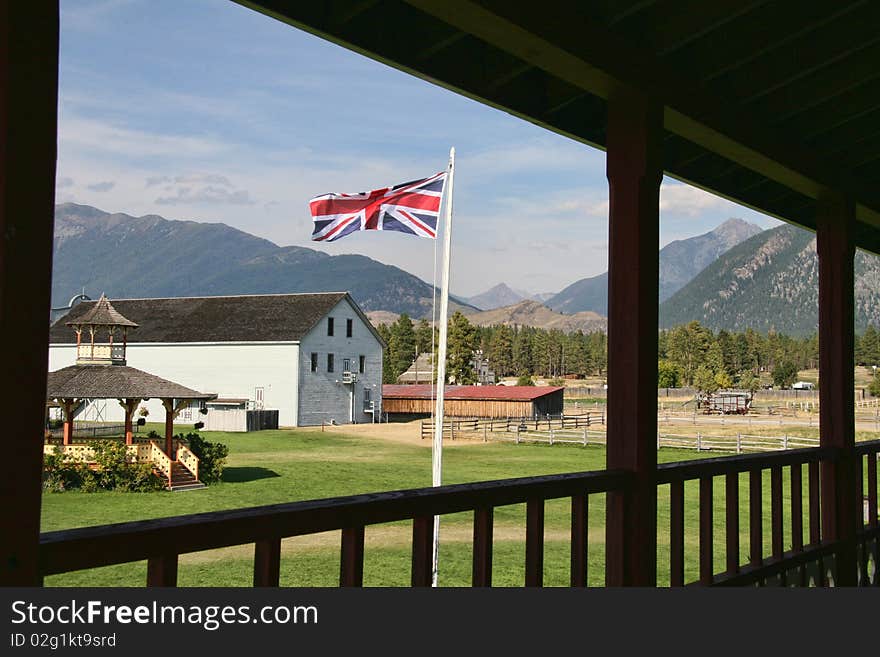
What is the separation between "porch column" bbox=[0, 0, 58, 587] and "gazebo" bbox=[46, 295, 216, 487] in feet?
60.2

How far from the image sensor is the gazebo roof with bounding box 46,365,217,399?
1962cm

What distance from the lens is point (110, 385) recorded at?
20109 mm

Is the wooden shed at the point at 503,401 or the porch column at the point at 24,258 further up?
the porch column at the point at 24,258

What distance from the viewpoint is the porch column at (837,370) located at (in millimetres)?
4695

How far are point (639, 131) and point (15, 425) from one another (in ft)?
7.61

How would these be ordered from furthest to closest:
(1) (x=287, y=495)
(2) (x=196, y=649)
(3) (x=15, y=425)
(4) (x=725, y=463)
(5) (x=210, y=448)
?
1. (5) (x=210, y=448)
2. (1) (x=287, y=495)
3. (4) (x=725, y=463)
4. (2) (x=196, y=649)
5. (3) (x=15, y=425)

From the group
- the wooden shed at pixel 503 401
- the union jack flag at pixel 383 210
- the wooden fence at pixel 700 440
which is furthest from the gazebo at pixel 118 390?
the wooden shed at pixel 503 401

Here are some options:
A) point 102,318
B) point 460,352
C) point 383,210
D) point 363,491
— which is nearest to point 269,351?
point 102,318

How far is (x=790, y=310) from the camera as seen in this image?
193750 mm

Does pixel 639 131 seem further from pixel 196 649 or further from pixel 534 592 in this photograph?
pixel 196 649

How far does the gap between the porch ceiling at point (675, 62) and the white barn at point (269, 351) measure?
34.8 meters

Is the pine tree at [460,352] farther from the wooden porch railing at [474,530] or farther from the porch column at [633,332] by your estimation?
the porch column at [633,332]

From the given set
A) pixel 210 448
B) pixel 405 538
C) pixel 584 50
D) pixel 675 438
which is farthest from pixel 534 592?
pixel 675 438

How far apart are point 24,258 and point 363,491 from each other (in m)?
18.7
